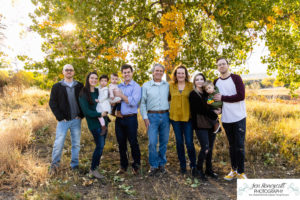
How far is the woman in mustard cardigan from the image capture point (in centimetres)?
415

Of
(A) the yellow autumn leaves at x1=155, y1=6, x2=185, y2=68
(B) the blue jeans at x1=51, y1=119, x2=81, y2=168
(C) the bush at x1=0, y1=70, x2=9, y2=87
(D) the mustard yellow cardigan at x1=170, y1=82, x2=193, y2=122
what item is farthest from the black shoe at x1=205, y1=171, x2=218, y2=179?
(C) the bush at x1=0, y1=70, x2=9, y2=87

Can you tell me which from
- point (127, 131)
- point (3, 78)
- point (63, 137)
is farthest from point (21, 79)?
point (127, 131)

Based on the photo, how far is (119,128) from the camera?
4.34 metres

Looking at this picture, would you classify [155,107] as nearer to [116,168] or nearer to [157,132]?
[157,132]

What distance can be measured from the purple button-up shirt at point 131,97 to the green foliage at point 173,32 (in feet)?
4.93

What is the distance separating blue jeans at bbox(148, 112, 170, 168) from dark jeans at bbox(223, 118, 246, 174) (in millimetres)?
1140

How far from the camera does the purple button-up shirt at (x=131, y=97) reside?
4250 mm

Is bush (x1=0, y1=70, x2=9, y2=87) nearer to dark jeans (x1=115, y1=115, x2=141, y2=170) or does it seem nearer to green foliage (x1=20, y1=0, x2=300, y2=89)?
green foliage (x1=20, y1=0, x2=300, y2=89)

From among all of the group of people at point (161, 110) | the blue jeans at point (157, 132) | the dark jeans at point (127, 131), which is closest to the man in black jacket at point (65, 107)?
the group of people at point (161, 110)

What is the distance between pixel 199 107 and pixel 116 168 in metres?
2.41

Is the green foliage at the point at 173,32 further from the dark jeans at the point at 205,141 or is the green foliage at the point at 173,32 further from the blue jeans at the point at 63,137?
the dark jeans at the point at 205,141

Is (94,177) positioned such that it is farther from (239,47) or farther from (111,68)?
(239,47)

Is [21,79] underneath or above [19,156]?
above

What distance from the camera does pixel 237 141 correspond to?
13.3 feet
